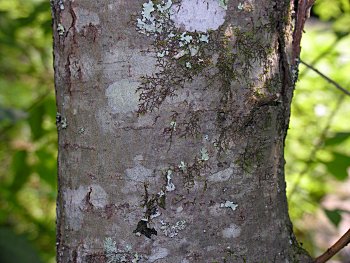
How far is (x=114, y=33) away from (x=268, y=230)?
16.1 inches

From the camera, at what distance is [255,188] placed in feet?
2.84

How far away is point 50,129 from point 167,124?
163 cm

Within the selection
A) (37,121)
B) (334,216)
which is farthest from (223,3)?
(37,121)

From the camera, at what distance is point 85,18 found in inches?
32.4

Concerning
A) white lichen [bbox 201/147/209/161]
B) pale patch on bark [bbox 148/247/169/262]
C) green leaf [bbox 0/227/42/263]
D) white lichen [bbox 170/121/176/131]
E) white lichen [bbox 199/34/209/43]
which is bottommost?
pale patch on bark [bbox 148/247/169/262]

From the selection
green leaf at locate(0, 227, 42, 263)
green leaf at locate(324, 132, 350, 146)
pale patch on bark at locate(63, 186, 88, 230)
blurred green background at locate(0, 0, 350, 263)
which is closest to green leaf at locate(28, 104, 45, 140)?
blurred green background at locate(0, 0, 350, 263)

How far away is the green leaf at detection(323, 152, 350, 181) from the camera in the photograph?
1.78 m

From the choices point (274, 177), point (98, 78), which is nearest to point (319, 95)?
point (274, 177)

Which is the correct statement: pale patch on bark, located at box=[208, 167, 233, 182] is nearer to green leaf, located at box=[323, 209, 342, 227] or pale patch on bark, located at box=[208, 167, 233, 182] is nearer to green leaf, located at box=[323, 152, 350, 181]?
green leaf, located at box=[323, 209, 342, 227]

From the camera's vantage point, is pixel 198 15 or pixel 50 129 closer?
pixel 198 15

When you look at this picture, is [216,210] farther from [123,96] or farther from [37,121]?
[37,121]

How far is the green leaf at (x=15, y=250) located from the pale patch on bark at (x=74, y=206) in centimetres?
136

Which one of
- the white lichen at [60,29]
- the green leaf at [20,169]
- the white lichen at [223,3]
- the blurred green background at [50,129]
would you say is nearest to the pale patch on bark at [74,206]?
the white lichen at [60,29]

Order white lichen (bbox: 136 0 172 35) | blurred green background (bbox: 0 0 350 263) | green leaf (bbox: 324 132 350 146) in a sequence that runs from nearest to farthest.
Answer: white lichen (bbox: 136 0 172 35), green leaf (bbox: 324 132 350 146), blurred green background (bbox: 0 0 350 263)
